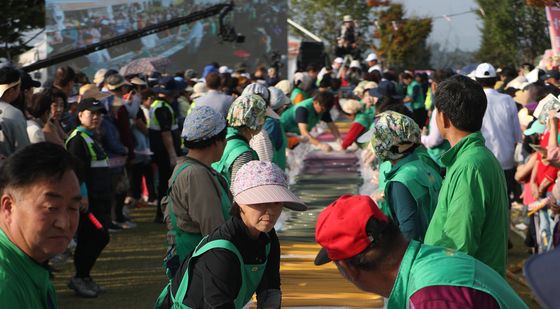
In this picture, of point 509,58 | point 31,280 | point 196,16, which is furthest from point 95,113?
point 509,58

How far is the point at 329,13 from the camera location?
69.7 metres

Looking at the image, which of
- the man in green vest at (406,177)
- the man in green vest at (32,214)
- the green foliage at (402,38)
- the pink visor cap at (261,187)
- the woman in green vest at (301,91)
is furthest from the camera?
the green foliage at (402,38)

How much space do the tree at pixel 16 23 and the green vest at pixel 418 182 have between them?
2828 centimetres

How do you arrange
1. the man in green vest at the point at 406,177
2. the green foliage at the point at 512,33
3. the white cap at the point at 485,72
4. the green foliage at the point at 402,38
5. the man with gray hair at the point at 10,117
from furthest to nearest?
the green foliage at the point at 402,38 < the green foliage at the point at 512,33 < the white cap at the point at 485,72 < the man with gray hair at the point at 10,117 < the man in green vest at the point at 406,177

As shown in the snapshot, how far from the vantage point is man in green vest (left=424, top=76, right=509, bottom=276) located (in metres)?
4.03

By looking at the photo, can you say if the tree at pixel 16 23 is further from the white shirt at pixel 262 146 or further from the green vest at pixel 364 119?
the white shirt at pixel 262 146

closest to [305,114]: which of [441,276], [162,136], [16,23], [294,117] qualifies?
[294,117]

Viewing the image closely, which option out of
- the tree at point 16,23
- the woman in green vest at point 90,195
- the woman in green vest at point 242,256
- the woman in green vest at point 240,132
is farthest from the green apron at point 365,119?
the tree at point 16,23

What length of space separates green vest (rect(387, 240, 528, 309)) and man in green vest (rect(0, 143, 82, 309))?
95 cm

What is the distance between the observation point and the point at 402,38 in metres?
62.6

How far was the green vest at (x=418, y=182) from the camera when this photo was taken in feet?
15.6

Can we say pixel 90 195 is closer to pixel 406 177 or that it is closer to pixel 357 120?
pixel 406 177

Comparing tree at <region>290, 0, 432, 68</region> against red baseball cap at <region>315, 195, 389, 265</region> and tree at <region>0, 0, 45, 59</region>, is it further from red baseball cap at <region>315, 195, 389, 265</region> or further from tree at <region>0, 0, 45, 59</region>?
red baseball cap at <region>315, 195, 389, 265</region>

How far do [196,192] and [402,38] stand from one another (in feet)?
193
